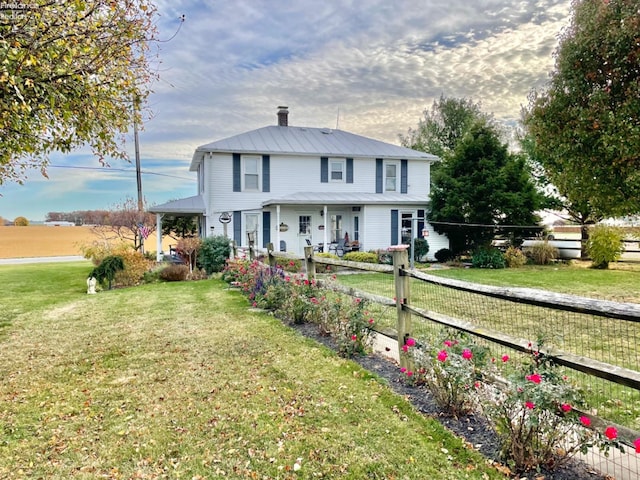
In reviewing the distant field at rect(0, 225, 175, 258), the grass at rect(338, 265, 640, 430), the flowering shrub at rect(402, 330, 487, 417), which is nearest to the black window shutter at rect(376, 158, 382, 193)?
the grass at rect(338, 265, 640, 430)

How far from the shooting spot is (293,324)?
686 cm

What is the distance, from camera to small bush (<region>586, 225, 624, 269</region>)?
16.9 m

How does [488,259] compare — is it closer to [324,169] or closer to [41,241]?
[324,169]

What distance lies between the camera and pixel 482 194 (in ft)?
59.2

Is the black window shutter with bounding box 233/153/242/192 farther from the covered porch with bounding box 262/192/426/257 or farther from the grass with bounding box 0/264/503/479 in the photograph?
the grass with bounding box 0/264/503/479

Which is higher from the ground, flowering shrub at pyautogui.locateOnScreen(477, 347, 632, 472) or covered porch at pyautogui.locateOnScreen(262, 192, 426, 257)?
covered porch at pyautogui.locateOnScreen(262, 192, 426, 257)

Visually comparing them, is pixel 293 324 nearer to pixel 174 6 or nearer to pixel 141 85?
pixel 141 85

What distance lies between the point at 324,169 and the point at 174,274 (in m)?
9.26

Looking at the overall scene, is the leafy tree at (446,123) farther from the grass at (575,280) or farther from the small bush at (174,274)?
the small bush at (174,274)

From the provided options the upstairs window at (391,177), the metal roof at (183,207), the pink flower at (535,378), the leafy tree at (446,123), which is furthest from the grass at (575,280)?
the leafy tree at (446,123)

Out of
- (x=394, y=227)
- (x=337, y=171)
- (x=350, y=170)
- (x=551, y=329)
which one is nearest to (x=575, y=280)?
(x=394, y=227)

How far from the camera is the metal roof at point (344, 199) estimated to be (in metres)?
17.0

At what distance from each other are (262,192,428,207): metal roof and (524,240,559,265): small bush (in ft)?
17.7

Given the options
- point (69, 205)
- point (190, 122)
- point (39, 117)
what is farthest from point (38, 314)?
point (69, 205)
